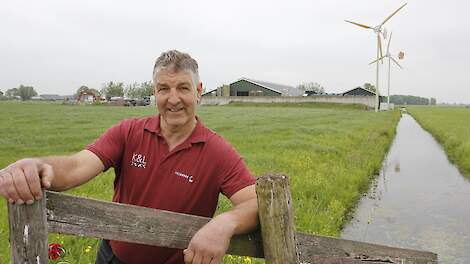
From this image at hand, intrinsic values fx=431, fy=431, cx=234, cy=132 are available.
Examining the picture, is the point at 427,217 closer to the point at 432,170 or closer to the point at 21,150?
the point at 432,170

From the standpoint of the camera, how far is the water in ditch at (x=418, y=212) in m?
8.91

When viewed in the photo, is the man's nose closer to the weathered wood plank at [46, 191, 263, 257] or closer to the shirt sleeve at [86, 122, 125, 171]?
the shirt sleeve at [86, 122, 125, 171]

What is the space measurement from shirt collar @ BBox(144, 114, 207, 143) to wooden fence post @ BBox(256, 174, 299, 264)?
33.0 inches

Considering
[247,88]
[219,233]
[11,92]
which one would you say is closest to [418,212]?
[219,233]

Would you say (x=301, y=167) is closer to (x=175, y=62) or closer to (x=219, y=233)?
(x=175, y=62)

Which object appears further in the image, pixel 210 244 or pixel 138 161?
pixel 138 161

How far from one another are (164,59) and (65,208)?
1252 millimetres

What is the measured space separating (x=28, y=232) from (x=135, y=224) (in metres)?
0.52

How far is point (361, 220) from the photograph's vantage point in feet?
33.6

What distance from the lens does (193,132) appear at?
9.95ft

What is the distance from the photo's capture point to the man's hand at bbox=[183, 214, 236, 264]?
218cm

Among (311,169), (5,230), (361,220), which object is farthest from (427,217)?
(5,230)

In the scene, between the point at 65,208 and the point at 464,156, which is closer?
the point at 65,208

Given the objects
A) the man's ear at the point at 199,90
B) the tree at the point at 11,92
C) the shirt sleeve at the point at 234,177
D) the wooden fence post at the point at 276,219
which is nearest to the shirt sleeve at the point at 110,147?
the man's ear at the point at 199,90
